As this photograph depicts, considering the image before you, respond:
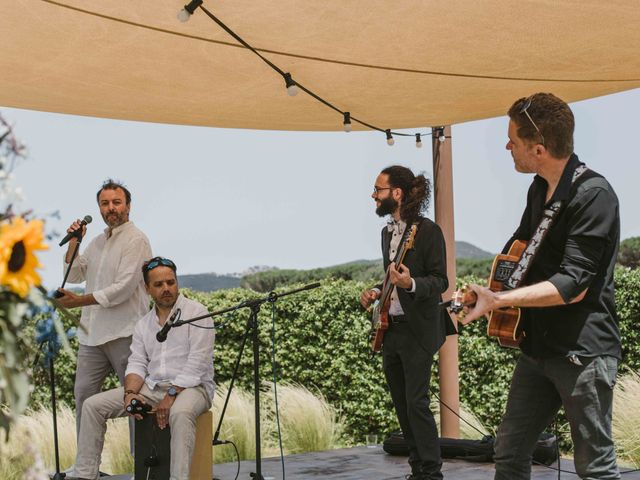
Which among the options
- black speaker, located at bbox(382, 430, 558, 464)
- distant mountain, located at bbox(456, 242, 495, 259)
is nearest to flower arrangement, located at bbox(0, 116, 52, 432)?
black speaker, located at bbox(382, 430, 558, 464)

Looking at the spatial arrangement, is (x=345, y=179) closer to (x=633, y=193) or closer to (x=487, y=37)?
(x=633, y=193)

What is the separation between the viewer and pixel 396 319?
4.53 m

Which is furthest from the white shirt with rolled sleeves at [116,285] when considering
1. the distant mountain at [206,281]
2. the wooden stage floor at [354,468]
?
the distant mountain at [206,281]

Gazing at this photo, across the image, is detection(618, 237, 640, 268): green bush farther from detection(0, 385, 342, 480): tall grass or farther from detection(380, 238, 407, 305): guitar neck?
detection(380, 238, 407, 305): guitar neck

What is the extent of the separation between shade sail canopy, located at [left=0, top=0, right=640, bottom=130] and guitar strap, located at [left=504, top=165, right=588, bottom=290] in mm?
1648

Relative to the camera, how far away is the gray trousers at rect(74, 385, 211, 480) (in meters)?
4.27

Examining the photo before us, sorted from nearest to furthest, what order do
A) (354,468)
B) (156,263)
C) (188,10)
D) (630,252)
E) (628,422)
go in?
(188,10), (156,263), (354,468), (628,422), (630,252)

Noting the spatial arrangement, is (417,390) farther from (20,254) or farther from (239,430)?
(20,254)

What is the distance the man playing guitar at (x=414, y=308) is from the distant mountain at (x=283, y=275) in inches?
426

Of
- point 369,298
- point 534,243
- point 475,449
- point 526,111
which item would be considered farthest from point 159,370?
point 526,111

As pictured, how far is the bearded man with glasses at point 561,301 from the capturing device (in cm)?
249

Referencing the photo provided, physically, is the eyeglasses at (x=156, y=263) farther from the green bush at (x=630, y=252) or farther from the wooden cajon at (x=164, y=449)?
the green bush at (x=630, y=252)

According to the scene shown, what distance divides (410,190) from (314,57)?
90 cm

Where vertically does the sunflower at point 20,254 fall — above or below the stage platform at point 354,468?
above
